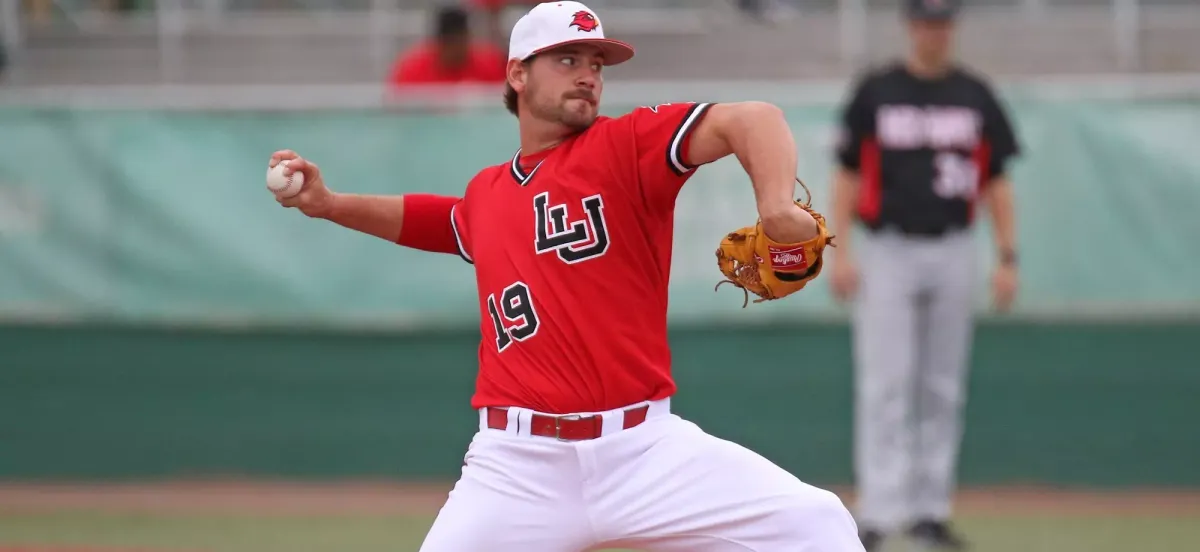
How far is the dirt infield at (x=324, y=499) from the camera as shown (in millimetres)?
8719

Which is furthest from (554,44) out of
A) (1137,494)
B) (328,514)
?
(1137,494)

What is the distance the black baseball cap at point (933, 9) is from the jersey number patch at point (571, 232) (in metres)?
3.84

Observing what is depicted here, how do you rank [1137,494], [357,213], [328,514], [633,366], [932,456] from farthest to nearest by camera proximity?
[1137,494] < [328,514] < [932,456] < [357,213] < [633,366]

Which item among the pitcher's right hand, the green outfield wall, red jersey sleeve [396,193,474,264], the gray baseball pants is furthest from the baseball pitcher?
the green outfield wall

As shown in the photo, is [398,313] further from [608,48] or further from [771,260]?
[771,260]

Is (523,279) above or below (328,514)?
above

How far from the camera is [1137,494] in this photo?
30.1ft

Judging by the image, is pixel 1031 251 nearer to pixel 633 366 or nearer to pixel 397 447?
pixel 397 447

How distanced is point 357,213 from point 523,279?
28.7 inches

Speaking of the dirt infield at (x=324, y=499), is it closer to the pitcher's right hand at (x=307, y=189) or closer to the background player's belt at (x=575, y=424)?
the pitcher's right hand at (x=307, y=189)

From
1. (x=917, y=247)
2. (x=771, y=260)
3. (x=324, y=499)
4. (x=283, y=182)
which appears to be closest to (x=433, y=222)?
(x=283, y=182)

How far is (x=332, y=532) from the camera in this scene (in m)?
8.06

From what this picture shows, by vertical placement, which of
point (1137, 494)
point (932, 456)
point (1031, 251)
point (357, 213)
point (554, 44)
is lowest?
point (1137, 494)

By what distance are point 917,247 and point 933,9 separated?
44.2 inches
